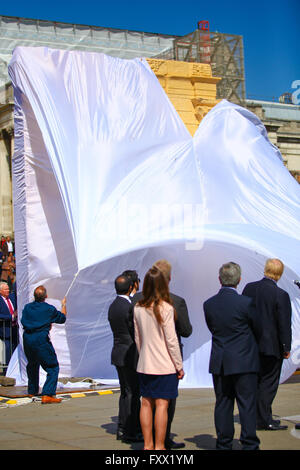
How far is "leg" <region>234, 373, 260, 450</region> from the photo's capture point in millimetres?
6918

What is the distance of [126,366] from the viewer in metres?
7.96

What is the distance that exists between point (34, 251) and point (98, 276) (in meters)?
1.23

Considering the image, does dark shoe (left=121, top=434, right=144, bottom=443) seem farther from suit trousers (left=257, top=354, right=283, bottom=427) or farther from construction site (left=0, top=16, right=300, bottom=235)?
construction site (left=0, top=16, right=300, bottom=235)

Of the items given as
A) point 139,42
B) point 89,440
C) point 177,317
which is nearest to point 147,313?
point 177,317

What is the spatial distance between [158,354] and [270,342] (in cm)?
173

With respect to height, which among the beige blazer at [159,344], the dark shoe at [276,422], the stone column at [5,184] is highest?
the stone column at [5,184]

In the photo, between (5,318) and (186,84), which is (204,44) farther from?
(5,318)

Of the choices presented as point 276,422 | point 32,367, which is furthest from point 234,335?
point 32,367

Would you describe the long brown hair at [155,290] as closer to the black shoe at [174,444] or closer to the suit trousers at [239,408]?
the suit trousers at [239,408]

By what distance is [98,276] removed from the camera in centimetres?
1294

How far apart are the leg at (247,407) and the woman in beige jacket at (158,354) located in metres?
0.55

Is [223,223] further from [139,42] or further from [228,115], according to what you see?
[139,42]

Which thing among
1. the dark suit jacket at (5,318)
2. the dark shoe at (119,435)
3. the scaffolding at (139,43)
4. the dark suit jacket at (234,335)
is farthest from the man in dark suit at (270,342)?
the scaffolding at (139,43)

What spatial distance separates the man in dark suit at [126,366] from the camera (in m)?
7.87
